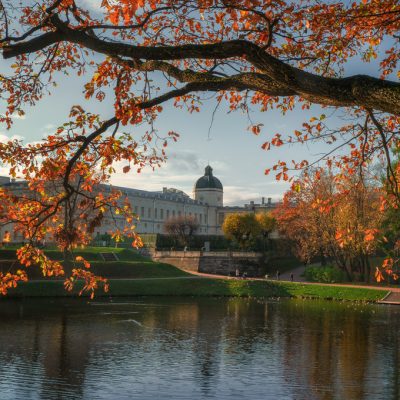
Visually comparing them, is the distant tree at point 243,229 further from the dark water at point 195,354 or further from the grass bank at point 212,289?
the dark water at point 195,354

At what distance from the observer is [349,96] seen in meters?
6.59

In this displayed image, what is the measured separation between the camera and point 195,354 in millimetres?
19453

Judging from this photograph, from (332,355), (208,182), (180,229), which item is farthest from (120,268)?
(208,182)

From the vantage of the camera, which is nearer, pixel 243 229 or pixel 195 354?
pixel 195 354

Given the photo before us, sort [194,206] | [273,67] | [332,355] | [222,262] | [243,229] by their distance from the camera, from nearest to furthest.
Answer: [273,67] < [332,355] < [222,262] < [243,229] < [194,206]

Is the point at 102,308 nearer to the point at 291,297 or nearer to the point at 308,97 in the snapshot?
the point at 291,297

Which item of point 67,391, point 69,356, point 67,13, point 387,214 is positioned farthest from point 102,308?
point 67,13

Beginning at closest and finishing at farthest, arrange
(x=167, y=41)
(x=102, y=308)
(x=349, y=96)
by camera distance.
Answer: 1. (x=349, y=96)
2. (x=167, y=41)
3. (x=102, y=308)

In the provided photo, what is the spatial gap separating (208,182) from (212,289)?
92361mm

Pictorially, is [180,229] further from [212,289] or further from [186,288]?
[212,289]

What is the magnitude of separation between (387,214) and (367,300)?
7.68 meters

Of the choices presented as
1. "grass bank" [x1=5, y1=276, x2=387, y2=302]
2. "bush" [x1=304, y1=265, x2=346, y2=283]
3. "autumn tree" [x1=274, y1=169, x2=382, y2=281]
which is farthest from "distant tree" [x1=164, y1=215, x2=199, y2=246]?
"grass bank" [x1=5, y1=276, x2=387, y2=302]

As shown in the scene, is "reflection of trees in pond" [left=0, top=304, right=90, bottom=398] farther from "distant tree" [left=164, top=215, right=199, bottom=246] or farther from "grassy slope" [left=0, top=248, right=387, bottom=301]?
"distant tree" [left=164, top=215, right=199, bottom=246]

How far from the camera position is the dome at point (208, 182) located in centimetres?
13762
